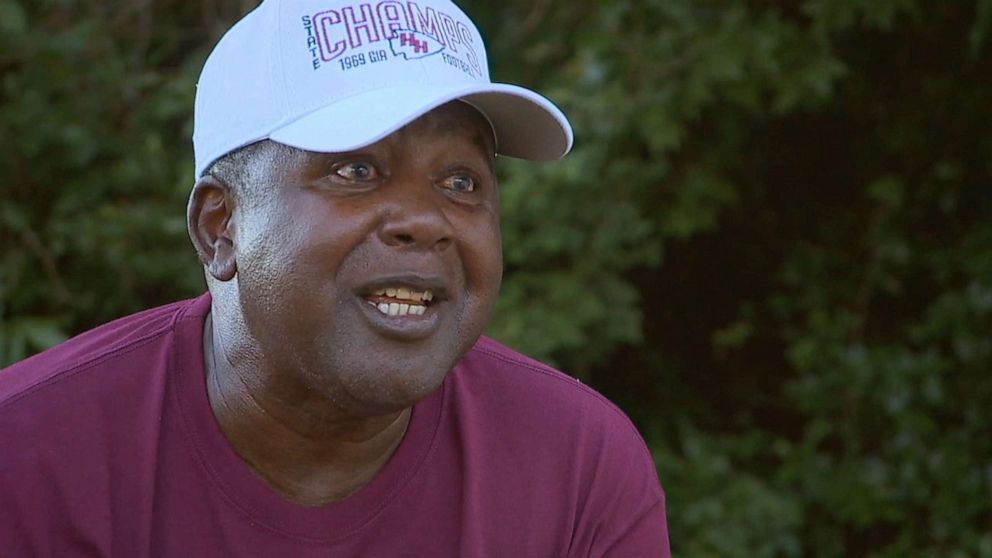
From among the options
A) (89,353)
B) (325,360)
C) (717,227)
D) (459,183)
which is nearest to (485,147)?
(459,183)

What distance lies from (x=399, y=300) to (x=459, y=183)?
0.19m

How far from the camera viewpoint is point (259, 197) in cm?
186

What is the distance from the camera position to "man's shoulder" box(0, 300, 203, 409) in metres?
1.94

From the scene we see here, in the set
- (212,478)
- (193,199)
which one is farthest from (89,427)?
(193,199)

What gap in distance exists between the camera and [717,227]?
461 cm

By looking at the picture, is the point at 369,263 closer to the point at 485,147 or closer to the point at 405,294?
the point at 405,294

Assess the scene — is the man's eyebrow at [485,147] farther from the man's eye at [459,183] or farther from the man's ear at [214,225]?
the man's ear at [214,225]

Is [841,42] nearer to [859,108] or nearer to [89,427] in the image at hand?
[859,108]

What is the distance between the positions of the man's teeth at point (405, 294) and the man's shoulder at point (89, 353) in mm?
424

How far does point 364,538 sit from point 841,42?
3119 millimetres

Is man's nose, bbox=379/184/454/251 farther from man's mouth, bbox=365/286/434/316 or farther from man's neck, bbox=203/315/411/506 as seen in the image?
man's neck, bbox=203/315/411/506

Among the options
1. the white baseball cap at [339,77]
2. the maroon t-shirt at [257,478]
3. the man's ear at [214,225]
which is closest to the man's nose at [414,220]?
the white baseball cap at [339,77]

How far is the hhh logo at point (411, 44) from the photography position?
6.16ft

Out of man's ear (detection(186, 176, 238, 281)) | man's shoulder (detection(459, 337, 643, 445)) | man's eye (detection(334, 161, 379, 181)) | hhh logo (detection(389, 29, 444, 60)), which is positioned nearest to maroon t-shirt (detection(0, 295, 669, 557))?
man's shoulder (detection(459, 337, 643, 445))
